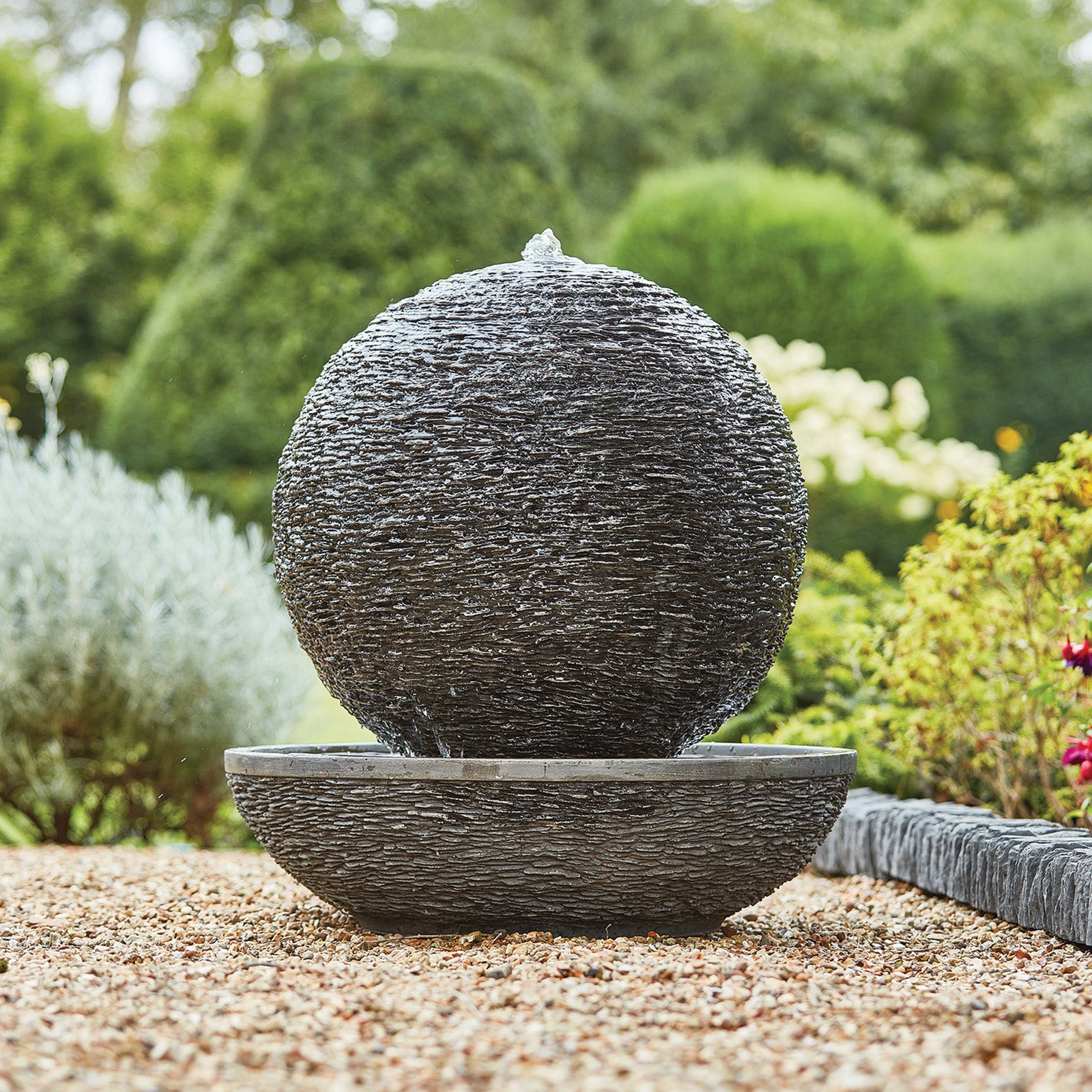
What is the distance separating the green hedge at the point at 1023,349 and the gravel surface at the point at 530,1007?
9484mm

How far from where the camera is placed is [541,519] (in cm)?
347

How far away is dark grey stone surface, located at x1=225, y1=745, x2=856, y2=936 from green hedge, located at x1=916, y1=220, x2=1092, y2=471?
9.89 meters

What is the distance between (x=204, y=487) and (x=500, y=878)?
26.7ft

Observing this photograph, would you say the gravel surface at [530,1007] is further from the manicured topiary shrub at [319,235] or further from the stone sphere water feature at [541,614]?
the manicured topiary shrub at [319,235]

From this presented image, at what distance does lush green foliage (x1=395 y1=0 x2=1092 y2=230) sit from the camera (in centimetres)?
1953

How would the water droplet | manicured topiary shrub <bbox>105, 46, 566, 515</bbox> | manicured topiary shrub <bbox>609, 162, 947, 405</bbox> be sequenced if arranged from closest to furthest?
the water droplet < manicured topiary shrub <bbox>105, 46, 566, 515</bbox> < manicured topiary shrub <bbox>609, 162, 947, 405</bbox>

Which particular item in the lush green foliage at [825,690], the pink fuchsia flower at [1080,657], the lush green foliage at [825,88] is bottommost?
the lush green foliage at [825,690]

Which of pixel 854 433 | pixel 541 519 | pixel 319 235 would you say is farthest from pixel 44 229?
pixel 541 519

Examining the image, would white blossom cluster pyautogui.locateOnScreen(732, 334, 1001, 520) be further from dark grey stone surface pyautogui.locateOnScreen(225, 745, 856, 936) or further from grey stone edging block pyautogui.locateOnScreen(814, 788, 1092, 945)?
dark grey stone surface pyautogui.locateOnScreen(225, 745, 856, 936)

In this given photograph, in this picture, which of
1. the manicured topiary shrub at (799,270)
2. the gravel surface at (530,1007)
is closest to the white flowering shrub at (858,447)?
the manicured topiary shrub at (799,270)

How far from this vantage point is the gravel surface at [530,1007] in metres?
2.29

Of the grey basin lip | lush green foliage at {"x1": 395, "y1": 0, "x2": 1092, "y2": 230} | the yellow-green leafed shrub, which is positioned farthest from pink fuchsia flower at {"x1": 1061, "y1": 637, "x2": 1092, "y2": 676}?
lush green foliage at {"x1": 395, "y1": 0, "x2": 1092, "y2": 230}

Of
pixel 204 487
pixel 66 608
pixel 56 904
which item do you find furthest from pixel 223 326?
pixel 56 904

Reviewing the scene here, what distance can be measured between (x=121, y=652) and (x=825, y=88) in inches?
673
